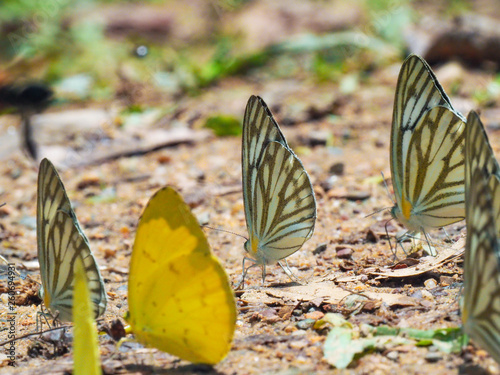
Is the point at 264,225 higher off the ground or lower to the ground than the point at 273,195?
lower

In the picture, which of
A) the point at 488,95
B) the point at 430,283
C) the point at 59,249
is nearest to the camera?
the point at 59,249

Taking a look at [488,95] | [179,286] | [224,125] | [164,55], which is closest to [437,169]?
[179,286]

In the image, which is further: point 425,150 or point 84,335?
point 425,150

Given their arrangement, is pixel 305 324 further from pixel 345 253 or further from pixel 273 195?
pixel 345 253

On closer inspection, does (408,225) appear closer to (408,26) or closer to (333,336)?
(333,336)

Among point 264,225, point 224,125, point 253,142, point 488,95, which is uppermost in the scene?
point 488,95

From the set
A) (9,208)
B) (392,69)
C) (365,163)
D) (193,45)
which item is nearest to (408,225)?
(365,163)
